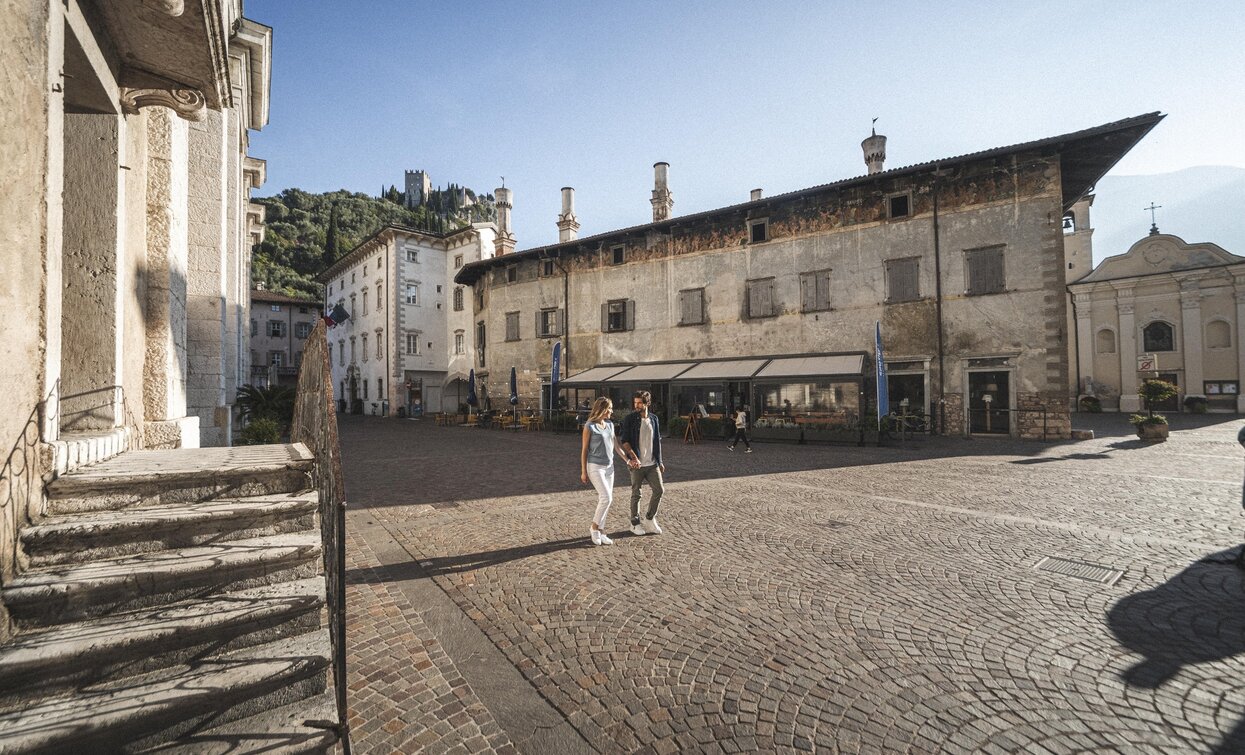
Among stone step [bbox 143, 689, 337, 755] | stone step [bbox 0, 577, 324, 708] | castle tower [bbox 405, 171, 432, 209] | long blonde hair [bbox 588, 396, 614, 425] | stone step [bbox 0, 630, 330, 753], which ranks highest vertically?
castle tower [bbox 405, 171, 432, 209]

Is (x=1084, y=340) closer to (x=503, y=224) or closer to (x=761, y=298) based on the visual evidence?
(x=761, y=298)

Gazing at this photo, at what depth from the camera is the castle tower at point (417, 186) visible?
119875 millimetres

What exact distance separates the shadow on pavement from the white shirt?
13.6 ft

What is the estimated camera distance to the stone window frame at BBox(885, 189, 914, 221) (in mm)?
17609

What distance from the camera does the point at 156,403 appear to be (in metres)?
4.92

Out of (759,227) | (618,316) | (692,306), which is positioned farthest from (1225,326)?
(618,316)

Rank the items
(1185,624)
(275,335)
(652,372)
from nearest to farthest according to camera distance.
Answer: (1185,624) → (652,372) → (275,335)

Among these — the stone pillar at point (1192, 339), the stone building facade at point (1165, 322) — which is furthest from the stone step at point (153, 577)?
the stone pillar at point (1192, 339)

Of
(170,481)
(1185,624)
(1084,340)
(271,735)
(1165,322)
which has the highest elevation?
(1165,322)

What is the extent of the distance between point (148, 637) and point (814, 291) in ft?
65.3

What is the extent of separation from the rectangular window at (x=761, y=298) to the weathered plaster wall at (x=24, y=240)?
19567 millimetres

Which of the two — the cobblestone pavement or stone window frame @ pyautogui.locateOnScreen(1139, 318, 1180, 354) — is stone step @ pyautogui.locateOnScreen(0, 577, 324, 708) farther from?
stone window frame @ pyautogui.locateOnScreen(1139, 318, 1180, 354)

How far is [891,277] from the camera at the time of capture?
17.8 meters

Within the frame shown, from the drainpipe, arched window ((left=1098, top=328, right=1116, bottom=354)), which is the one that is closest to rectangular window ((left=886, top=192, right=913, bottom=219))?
the drainpipe
